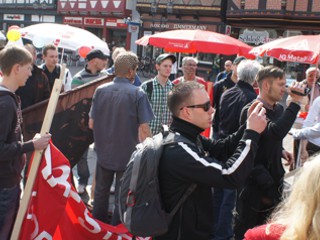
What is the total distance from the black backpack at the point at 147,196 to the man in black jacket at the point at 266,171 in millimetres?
1094

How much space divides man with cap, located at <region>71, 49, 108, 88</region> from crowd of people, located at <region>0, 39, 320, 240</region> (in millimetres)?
753

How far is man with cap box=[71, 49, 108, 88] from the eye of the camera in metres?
6.00

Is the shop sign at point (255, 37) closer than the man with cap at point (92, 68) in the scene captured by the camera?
No

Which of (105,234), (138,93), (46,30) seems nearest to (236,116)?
(138,93)

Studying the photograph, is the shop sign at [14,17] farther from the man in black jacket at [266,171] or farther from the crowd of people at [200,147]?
the man in black jacket at [266,171]

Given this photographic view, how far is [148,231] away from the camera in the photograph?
234cm

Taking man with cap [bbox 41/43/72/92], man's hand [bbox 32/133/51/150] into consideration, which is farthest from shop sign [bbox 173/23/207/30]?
man's hand [bbox 32/133/51/150]

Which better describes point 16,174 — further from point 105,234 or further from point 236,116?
point 236,116

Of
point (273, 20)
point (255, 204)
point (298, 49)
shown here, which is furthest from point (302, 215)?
point (273, 20)

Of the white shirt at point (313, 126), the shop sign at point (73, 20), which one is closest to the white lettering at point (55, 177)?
the white shirt at point (313, 126)

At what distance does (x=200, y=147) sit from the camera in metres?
2.60

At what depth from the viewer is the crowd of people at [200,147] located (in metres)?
2.29

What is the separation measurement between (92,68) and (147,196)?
13.1 ft

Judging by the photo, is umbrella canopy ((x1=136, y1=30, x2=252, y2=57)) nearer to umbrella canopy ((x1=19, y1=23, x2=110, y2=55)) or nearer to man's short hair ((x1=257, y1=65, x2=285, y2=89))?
umbrella canopy ((x1=19, y1=23, x2=110, y2=55))
